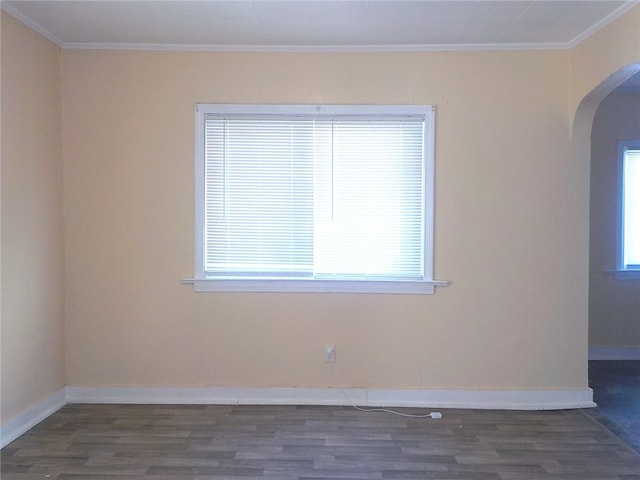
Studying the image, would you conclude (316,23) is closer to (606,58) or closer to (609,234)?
(606,58)

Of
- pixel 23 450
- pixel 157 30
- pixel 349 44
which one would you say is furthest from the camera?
pixel 349 44

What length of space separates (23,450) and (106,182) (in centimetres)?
179

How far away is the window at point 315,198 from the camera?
149 inches

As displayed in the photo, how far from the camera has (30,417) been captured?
3.39 meters

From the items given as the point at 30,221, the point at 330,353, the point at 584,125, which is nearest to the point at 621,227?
the point at 584,125

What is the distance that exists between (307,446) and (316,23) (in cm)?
257

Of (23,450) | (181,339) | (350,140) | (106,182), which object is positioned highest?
(350,140)

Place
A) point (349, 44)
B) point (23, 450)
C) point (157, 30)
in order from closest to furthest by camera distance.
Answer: point (23, 450) < point (157, 30) < point (349, 44)

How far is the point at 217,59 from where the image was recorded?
3.76 metres

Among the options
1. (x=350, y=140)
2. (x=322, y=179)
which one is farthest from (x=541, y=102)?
(x=322, y=179)

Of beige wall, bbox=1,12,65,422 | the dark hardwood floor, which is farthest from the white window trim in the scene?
beige wall, bbox=1,12,65,422

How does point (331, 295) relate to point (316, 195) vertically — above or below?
below

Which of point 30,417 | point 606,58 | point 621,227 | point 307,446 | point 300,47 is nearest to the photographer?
point 307,446

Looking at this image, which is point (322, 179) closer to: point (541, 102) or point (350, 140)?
point (350, 140)
